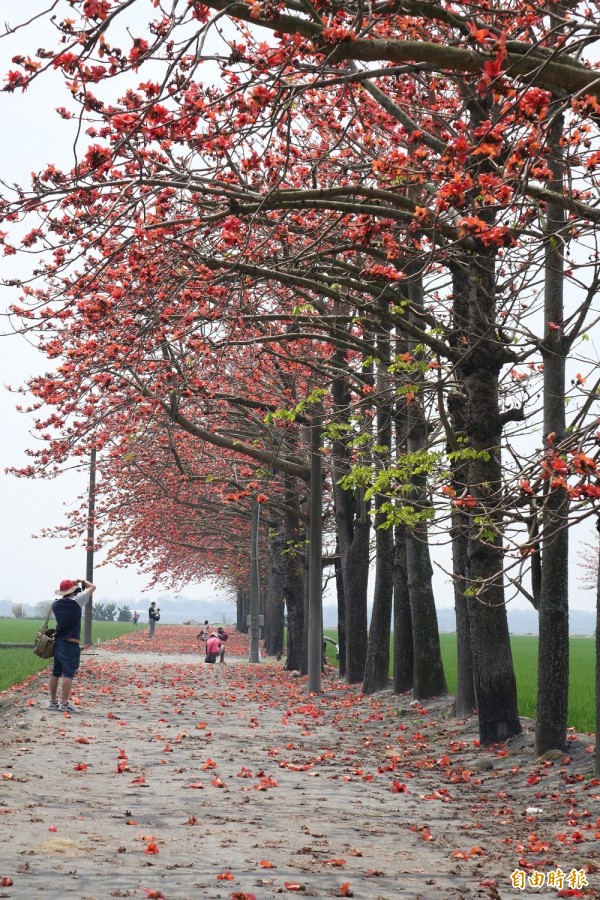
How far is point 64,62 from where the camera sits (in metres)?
6.07

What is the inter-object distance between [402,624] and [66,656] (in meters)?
6.83

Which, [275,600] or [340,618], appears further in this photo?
[275,600]

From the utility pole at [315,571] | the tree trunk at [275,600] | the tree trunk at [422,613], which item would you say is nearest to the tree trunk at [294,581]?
the tree trunk at [275,600]

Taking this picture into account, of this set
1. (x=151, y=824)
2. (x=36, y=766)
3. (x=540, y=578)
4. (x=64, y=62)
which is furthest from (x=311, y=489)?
(x=64, y=62)

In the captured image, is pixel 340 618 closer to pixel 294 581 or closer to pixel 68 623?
pixel 294 581

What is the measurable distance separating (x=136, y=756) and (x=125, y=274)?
5.28 meters

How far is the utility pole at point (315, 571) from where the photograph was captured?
66.0 feet

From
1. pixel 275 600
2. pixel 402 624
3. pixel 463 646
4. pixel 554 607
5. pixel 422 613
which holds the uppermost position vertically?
pixel 554 607

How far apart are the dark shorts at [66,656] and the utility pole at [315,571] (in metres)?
6.67

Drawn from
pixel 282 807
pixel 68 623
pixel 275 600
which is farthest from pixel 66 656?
pixel 275 600

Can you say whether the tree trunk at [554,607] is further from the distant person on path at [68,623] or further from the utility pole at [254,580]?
the utility pole at [254,580]

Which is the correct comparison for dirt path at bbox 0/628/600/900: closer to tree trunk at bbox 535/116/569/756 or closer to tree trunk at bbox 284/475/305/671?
tree trunk at bbox 535/116/569/756

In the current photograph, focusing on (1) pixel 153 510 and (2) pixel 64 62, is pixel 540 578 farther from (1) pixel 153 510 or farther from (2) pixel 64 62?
(1) pixel 153 510

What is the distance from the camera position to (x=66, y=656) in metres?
14.0
